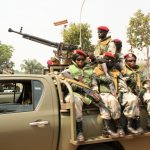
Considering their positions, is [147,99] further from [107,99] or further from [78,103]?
[78,103]

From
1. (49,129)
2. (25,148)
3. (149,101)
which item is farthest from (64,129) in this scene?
(149,101)

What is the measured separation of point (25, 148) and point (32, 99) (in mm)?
661

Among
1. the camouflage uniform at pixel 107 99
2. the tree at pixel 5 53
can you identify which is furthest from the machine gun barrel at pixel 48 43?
the tree at pixel 5 53

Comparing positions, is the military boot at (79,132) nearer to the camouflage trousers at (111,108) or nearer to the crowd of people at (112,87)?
the crowd of people at (112,87)

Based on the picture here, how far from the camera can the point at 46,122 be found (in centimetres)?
499

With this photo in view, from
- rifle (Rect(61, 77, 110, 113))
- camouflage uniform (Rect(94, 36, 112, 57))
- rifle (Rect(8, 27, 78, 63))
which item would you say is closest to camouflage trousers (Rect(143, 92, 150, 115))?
rifle (Rect(61, 77, 110, 113))

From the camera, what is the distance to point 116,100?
555cm

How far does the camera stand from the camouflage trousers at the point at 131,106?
18.2 feet

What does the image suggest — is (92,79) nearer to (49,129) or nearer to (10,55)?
(49,129)

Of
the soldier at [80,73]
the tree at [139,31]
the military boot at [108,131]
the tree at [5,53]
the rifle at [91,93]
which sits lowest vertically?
the military boot at [108,131]

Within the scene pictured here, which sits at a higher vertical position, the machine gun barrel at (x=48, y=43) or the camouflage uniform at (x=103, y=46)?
the machine gun barrel at (x=48, y=43)

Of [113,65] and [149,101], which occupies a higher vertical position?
[113,65]

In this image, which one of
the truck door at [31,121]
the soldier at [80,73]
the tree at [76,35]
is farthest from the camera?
the tree at [76,35]

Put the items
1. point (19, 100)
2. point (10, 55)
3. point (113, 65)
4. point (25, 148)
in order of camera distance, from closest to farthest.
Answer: point (25, 148), point (19, 100), point (113, 65), point (10, 55)
